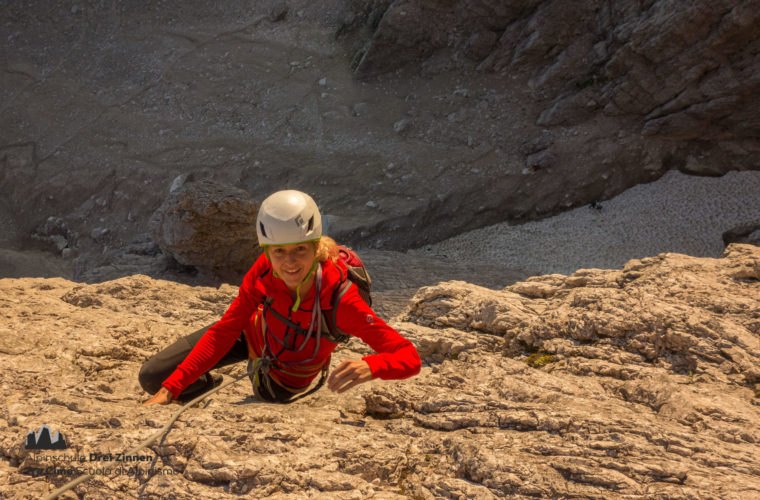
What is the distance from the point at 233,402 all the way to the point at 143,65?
623 inches

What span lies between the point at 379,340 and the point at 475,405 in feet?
2.16

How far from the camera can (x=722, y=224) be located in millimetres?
11586

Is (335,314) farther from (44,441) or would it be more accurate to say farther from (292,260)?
(44,441)

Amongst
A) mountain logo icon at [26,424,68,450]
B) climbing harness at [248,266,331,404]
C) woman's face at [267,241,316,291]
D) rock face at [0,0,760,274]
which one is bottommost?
mountain logo icon at [26,424,68,450]

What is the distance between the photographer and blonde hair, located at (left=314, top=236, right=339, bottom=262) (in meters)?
3.14

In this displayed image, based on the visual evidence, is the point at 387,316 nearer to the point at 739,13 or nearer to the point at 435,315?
the point at 435,315

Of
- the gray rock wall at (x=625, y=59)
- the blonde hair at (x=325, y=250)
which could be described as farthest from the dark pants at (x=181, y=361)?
the gray rock wall at (x=625, y=59)

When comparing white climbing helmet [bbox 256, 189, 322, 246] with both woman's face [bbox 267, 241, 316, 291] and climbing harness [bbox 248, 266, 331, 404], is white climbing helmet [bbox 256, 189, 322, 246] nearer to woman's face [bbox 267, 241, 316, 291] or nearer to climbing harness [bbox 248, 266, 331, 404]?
woman's face [bbox 267, 241, 316, 291]

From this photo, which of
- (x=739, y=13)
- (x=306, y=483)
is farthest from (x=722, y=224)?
(x=306, y=483)

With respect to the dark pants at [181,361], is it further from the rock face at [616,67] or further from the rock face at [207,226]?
the rock face at [616,67]

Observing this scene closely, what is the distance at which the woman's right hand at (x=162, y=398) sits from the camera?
9.70 ft

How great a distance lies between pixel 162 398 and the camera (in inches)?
→ 118

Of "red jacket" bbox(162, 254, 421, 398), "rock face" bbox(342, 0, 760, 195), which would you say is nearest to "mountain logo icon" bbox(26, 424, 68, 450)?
"red jacket" bbox(162, 254, 421, 398)

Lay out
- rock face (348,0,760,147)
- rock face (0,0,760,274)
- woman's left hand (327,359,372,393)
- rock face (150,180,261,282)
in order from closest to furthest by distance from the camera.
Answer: woman's left hand (327,359,372,393), rock face (150,180,261,282), rock face (348,0,760,147), rock face (0,0,760,274)
